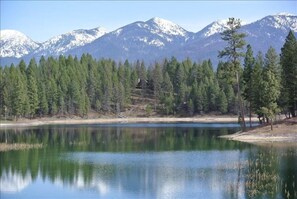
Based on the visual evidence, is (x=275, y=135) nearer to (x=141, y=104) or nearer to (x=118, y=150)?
(x=118, y=150)

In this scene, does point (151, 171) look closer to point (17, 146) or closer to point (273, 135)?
point (17, 146)

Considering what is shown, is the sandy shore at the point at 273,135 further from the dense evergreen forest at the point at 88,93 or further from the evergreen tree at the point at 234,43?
the dense evergreen forest at the point at 88,93

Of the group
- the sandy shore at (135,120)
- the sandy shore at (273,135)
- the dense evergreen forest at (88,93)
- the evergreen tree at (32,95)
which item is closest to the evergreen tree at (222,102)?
the dense evergreen forest at (88,93)

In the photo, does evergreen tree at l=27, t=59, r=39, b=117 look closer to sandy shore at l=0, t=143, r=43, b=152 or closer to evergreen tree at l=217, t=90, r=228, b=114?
evergreen tree at l=217, t=90, r=228, b=114

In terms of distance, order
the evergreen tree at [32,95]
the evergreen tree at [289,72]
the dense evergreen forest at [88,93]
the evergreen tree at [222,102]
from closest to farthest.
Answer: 1. the evergreen tree at [289,72]
2. the dense evergreen forest at [88,93]
3. the evergreen tree at [32,95]
4. the evergreen tree at [222,102]

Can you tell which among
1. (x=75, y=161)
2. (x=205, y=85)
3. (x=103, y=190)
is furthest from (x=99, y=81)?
(x=103, y=190)

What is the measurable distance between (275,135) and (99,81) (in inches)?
4714

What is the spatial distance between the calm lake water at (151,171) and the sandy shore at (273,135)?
4.57 metres

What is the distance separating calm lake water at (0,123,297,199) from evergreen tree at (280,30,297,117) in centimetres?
1970

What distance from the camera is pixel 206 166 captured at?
A: 184ft

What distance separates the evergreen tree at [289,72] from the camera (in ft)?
303

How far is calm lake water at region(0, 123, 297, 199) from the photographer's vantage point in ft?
141

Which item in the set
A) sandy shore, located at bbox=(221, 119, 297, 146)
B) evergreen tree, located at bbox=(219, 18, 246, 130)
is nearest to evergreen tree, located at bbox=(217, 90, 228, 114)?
evergreen tree, located at bbox=(219, 18, 246, 130)

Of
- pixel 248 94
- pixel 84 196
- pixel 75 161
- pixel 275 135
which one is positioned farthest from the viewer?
pixel 248 94
